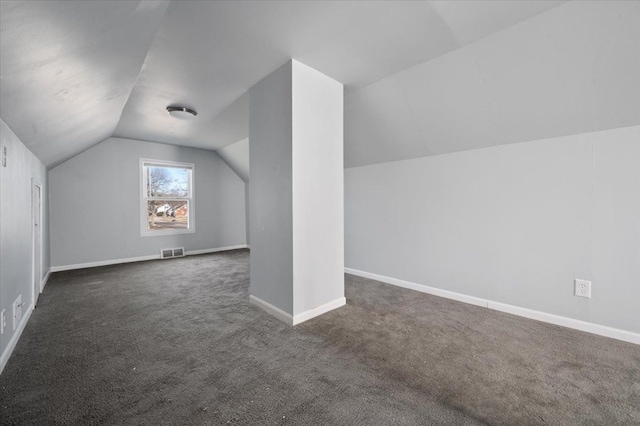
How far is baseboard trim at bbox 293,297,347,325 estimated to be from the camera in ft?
8.02

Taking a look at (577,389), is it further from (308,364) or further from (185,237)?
(185,237)

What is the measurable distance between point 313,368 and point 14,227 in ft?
8.54

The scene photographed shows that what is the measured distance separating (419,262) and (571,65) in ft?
7.64

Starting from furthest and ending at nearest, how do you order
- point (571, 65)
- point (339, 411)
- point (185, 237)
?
point (185, 237), point (571, 65), point (339, 411)

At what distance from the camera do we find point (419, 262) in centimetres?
339

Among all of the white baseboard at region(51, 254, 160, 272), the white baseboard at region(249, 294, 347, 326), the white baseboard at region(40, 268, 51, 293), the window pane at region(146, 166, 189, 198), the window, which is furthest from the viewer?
the window pane at region(146, 166, 189, 198)

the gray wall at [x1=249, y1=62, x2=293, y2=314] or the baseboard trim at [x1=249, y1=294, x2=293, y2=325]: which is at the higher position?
the gray wall at [x1=249, y1=62, x2=293, y2=314]

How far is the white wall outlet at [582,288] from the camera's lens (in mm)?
2252

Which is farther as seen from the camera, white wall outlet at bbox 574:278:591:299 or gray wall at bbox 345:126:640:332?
white wall outlet at bbox 574:278:591:299

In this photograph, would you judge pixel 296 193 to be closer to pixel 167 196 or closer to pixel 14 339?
pixel 14 339

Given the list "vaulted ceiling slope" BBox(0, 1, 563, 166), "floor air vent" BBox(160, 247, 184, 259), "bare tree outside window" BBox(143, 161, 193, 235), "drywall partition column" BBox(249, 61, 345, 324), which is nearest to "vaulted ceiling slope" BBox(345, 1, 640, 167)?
"vaulted ceiling slope" BBox(0, 1, 563, 166)

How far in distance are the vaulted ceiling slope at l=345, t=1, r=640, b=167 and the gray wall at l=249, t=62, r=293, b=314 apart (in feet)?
3.33

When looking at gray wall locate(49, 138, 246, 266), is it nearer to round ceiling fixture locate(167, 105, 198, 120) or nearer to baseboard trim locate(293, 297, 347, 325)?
round ceiling fixture locate(167, 105, 198, 120)

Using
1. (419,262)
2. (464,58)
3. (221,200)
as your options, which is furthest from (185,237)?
(464,58)
